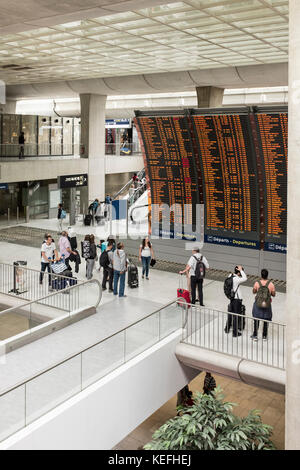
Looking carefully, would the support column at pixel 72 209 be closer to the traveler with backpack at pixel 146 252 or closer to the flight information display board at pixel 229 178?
the traveler with backpack at pixel 146 252

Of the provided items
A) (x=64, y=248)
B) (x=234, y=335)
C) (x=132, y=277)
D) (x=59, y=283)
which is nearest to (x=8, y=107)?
(x=64, y=248)

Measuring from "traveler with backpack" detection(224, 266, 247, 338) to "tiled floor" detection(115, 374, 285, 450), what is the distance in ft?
9.26

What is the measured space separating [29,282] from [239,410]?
20.8 ft

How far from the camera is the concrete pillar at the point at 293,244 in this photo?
201 inches

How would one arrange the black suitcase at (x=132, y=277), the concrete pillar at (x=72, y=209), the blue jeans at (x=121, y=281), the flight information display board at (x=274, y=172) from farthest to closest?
the concrete pillar at (x=72, y=209), the black suitcase at (x=132, y=277), the blue jeans at (x=121, y=281), the flight information display board at (x=274, y=172)

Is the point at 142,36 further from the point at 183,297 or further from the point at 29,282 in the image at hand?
the point at 183,297

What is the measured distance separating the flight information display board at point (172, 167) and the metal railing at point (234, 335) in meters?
4.34

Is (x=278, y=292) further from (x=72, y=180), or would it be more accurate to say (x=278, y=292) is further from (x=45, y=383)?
(x=72, y=180)

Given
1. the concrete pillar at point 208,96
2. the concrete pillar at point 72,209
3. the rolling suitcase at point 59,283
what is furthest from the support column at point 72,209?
the rolling suitcase at point 59,283

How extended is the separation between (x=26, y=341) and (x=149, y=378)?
8.34 feet

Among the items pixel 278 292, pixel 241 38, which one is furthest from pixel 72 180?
pixel 278 292

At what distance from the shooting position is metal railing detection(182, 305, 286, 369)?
9305 mm

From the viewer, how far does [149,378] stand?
31.5ft

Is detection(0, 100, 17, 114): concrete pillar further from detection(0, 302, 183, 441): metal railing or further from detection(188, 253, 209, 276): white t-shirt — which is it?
detection(0, 302, 183, 441): metal railing
